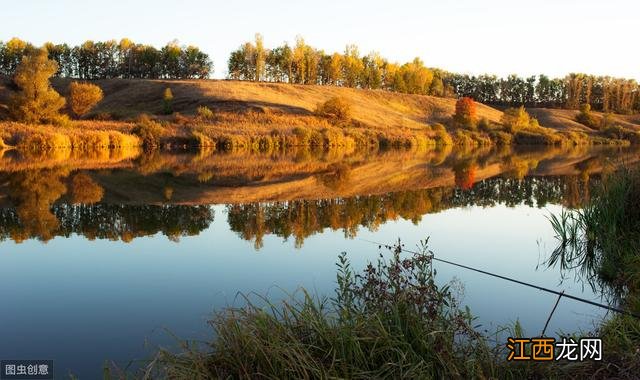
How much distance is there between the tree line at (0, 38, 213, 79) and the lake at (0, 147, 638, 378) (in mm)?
99946

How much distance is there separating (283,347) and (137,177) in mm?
22150

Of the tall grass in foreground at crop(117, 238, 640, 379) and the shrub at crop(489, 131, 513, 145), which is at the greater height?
the shrub at crop(489, 131, 513, 145)

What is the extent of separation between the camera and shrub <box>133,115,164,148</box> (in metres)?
48.0

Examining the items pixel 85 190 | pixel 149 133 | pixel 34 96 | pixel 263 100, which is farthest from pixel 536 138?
pixel 85 190

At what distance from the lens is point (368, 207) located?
677 inches

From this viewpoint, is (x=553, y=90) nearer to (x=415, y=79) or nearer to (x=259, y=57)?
(x=415, y=79)

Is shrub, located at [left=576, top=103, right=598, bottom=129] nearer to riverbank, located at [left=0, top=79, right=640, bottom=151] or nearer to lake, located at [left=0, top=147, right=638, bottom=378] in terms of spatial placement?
riverbank, located at [left=0, top=79, right=640, bottom=151]

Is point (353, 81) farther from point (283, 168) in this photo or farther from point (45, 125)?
point (283, 168)

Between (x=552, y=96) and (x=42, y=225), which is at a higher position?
(x=552, y=96)

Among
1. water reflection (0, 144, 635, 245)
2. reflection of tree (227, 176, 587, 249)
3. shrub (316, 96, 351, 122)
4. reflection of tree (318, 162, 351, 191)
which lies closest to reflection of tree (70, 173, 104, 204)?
water reflection (0, 144, 635, 245)

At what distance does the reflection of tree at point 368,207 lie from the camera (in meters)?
13.7

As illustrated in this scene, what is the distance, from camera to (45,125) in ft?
150

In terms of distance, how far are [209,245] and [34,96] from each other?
4285cm

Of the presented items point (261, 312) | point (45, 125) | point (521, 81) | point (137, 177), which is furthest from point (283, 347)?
point (521, 81)
